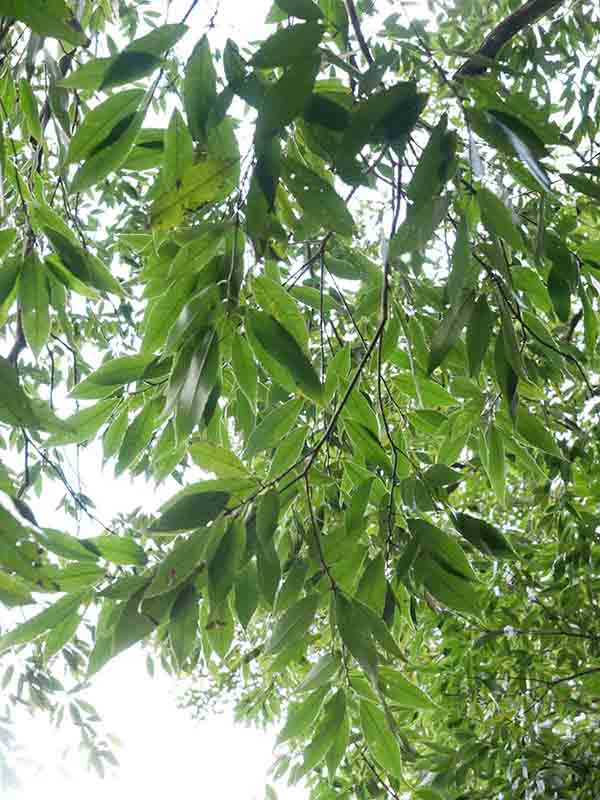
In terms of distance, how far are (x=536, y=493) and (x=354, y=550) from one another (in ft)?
2.93

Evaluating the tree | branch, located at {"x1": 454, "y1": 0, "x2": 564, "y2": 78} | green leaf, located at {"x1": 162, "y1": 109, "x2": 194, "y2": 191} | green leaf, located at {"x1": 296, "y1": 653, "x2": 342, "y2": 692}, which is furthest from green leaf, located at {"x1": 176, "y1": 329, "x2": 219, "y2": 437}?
branch, located at {"x1": 454, "y1": 0, "x2": 564, "y2": 78}

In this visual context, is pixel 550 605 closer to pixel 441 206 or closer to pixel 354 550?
pixel 354 550

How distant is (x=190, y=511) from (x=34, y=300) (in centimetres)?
24

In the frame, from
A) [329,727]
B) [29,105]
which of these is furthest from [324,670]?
[29,105]

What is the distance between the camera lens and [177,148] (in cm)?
50

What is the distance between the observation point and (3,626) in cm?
73

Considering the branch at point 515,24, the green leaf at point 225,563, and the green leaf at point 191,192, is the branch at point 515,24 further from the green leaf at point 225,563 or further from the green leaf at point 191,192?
the green leaf at point 225,563

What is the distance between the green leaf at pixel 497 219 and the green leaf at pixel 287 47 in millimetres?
116

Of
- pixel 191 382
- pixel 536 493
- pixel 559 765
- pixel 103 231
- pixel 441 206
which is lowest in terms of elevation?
pixel 191 382

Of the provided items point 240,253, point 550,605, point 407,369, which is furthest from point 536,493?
point 240,253

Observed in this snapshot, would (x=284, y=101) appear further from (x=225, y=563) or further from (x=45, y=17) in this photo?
(x=225, y=563)

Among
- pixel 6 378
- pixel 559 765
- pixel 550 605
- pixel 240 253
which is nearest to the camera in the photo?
pixel 6 378

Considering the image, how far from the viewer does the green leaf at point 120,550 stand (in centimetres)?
54

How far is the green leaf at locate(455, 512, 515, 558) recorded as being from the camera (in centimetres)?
60
